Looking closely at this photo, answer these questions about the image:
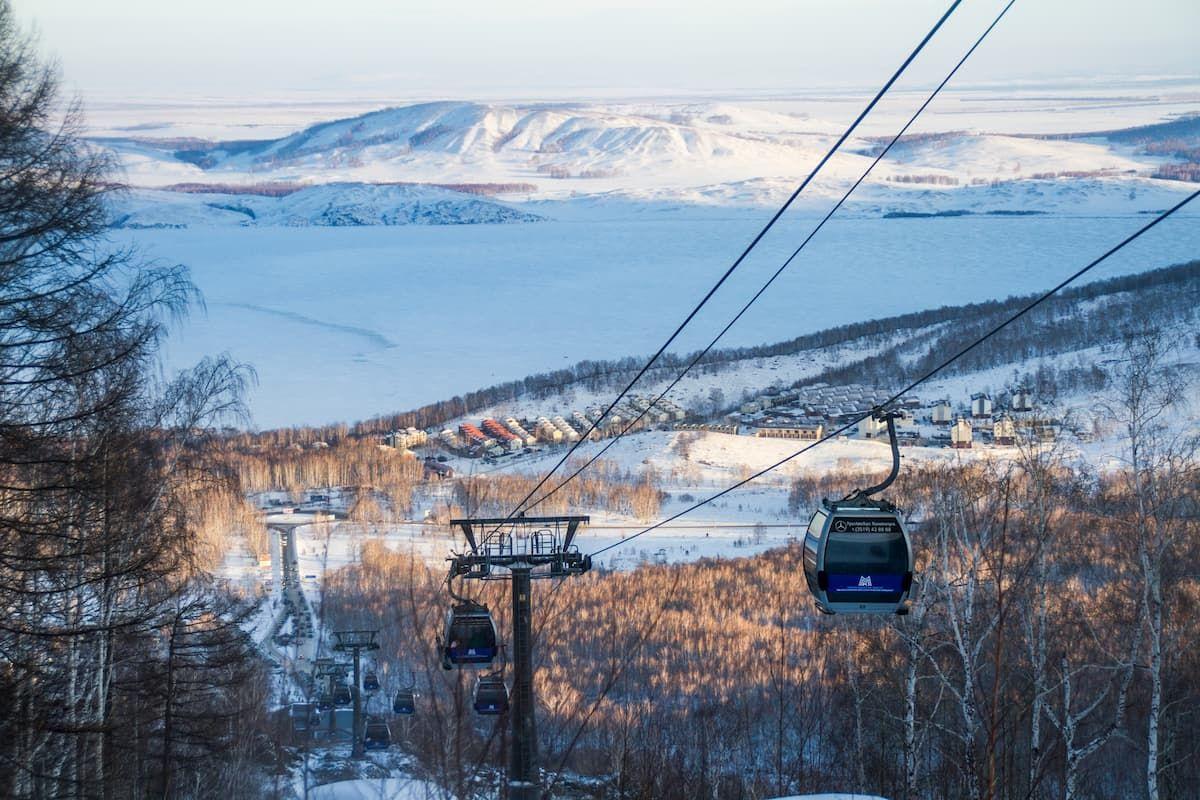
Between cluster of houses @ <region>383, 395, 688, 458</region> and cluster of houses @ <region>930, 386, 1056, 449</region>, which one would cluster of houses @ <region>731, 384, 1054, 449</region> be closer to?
cluster of houses @ <region>930, 386, 1056, 449</region>

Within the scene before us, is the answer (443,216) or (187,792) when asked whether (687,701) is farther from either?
(443,216)

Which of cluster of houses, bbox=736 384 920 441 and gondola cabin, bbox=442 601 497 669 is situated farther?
cluster of houses, bbox=736 384 920 441

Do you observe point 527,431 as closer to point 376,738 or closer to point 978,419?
point 978,419

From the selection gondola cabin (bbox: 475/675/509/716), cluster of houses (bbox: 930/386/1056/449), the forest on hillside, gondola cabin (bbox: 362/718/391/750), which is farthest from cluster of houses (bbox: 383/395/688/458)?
gondola cabin (bbox: 475/675/509/716)

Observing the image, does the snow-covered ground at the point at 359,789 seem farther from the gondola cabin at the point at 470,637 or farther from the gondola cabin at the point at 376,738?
the gondola cabin at the point at 470,637

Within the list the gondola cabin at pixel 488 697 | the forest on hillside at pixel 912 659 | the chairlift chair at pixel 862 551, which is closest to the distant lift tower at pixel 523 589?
the forest on hillside at pixel 912 659

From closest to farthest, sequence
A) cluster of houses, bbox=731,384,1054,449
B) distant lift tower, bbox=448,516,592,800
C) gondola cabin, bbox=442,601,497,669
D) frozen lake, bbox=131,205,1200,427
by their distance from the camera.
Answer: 1. distant lift tower, bbox=448,516,592,800
2. gondola cabin, bbox=442,601,497,669
3. cluster of houses, bbox=731,384,1054,449
4. frozen lake, bbox=131,205,1200,427
